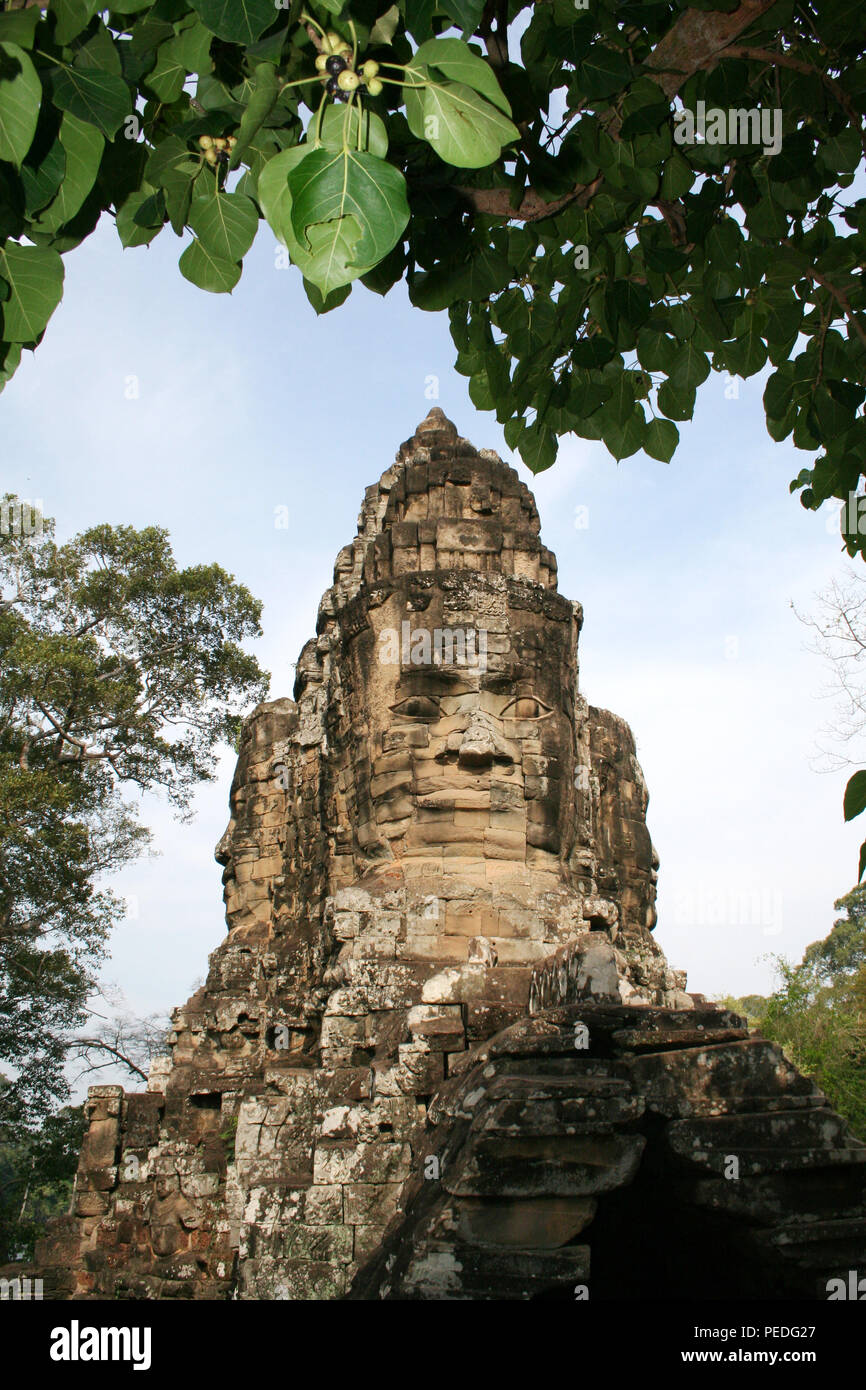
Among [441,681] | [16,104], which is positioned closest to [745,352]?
[16,104]

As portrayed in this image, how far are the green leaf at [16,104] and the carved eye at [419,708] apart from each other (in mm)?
7183

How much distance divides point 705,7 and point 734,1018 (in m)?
3.85

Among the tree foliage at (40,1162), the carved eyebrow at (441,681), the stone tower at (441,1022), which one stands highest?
the carved eyebrow at (441,681)

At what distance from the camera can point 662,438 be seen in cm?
436

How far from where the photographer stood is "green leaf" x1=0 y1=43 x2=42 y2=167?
6.46 feet

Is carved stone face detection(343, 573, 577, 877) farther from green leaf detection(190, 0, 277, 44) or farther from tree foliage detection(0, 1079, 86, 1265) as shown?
tree foliage detection(0, 1079, 86, 1265)

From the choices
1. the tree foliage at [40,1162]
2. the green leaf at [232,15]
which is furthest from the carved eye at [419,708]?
the tree foliage at [40,1162]

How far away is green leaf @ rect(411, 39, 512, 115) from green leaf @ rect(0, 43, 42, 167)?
0.73 metres

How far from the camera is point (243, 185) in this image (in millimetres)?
2699

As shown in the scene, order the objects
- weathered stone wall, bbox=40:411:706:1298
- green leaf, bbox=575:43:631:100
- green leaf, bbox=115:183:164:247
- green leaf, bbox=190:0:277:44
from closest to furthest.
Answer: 1. green leaf, bbox=190:0:277:44
2. green leaf, bbox=115:183:164:247
3. green leaf, bbox=575:43:631:100
4. weathered stone wall, bbox=40:411:706:1298

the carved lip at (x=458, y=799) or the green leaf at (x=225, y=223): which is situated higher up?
the carved lip at (x=458, y=799)

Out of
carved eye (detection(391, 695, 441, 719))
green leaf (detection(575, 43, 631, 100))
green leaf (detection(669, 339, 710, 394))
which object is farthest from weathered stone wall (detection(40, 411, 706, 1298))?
green leaf (detection(575, 43, 631, 100))

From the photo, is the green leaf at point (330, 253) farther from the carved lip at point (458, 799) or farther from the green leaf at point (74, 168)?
the carved lip at point (458, 799)

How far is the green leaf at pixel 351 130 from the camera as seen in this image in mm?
1916
